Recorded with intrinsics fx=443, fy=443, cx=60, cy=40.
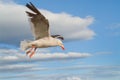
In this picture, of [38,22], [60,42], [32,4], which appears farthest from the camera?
[60,42]

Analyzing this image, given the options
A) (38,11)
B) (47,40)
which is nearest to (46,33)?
(47,40)

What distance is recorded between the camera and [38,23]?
3288cm

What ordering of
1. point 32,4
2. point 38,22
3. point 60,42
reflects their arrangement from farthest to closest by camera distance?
1. point 60,42
2. point 38,22
3. point 32,4

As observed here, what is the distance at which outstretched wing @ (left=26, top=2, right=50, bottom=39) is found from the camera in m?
31.6

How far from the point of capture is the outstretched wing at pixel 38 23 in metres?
31.6

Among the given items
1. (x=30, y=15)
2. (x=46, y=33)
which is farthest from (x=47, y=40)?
(x=30, y=15)

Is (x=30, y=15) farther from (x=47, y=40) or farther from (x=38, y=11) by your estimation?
(x=47, y=40)

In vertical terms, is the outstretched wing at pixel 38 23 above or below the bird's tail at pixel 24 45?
above

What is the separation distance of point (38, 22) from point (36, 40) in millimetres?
1883

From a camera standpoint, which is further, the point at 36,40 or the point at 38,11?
the point at 36,40

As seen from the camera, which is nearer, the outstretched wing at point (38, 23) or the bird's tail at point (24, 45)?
the outstretched wing at point (38, 23)

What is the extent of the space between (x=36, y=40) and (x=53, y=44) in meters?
1.34

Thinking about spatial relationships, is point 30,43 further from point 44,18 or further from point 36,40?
point 44,18

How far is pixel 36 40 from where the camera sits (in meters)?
34.1
